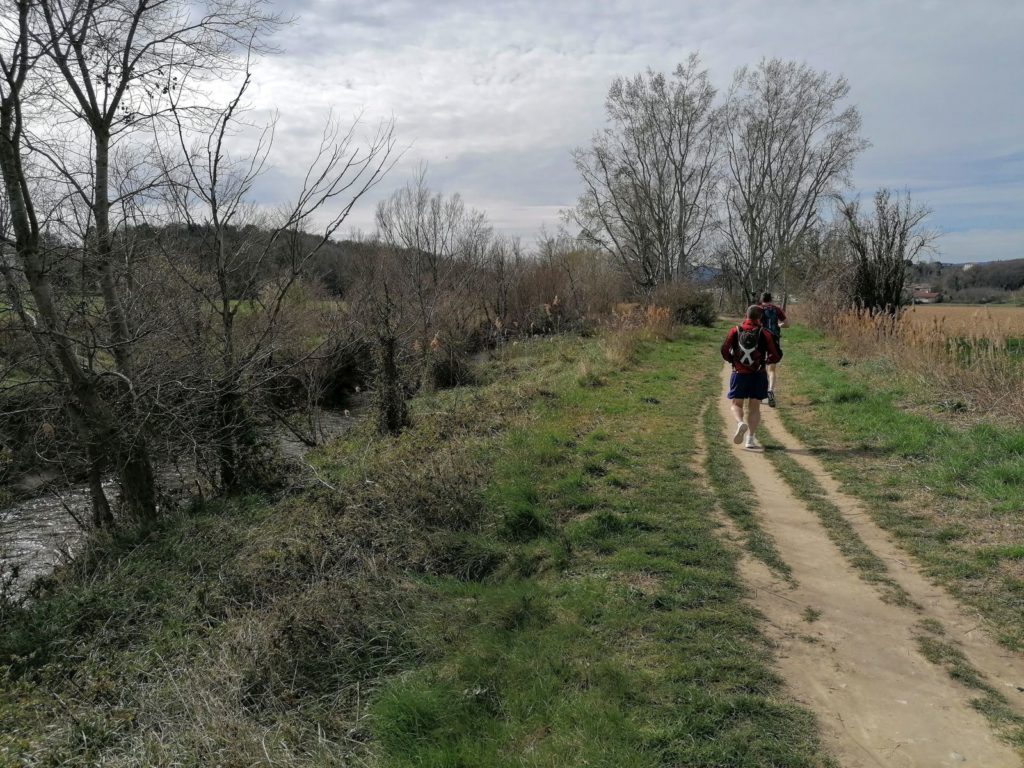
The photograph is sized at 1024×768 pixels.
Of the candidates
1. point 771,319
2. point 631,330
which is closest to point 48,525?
point 771,319

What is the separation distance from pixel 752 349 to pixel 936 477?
8.66 feet

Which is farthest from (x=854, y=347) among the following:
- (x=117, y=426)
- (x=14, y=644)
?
(x=14, y=644)

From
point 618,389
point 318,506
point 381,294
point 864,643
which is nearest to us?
point 864,643

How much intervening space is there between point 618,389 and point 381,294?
7.88 meters

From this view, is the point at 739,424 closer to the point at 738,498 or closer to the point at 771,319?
the point at 738,498

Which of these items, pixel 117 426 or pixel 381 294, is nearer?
pixel 117 426

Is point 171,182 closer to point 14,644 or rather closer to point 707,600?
point 14,644

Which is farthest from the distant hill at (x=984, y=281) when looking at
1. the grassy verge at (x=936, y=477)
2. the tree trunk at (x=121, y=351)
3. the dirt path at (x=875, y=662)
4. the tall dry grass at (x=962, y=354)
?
the tree trunk at (x=121, y=351)

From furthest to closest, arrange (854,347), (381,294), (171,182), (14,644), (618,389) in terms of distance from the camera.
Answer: (381,294)
(854,347)
(618,389)
(171,182)
(14,644)

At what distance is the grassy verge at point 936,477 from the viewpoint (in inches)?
174

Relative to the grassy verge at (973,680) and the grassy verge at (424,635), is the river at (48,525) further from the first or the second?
the grassy verge at (973,680)

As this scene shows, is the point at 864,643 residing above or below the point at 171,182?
below

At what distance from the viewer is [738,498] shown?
6391mm

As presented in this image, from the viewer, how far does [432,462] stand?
7.72m
